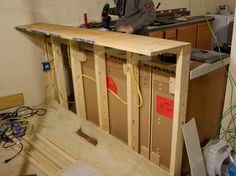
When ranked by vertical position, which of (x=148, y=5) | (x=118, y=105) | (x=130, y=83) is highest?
(x=148, y=5)

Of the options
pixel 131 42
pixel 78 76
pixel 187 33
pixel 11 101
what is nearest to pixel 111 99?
pixel 78 76

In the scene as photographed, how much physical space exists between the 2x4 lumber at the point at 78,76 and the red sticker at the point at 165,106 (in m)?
0.81

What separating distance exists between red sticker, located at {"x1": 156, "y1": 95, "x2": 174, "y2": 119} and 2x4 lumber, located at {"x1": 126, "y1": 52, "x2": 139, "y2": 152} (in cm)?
17

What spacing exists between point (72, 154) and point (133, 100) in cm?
59

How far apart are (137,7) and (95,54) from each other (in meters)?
0.58

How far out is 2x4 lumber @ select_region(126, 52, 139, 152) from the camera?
1.61 m

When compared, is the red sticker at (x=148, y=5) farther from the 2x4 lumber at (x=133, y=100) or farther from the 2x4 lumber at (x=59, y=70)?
the 2x4 lumber at (x=59, y=70)

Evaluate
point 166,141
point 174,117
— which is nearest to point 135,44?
point 174,117

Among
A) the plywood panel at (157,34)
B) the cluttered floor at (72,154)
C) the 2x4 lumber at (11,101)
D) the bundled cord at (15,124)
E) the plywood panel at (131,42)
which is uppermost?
the plywood panel at (131,42)

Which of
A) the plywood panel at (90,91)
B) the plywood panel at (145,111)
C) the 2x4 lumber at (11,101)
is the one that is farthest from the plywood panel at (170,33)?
the 2x4 lumber at (11,101)

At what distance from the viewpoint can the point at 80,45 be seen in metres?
2.03

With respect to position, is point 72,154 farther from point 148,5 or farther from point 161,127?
point 148,5

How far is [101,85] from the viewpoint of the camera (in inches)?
75.6

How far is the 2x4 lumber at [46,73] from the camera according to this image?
244cm
